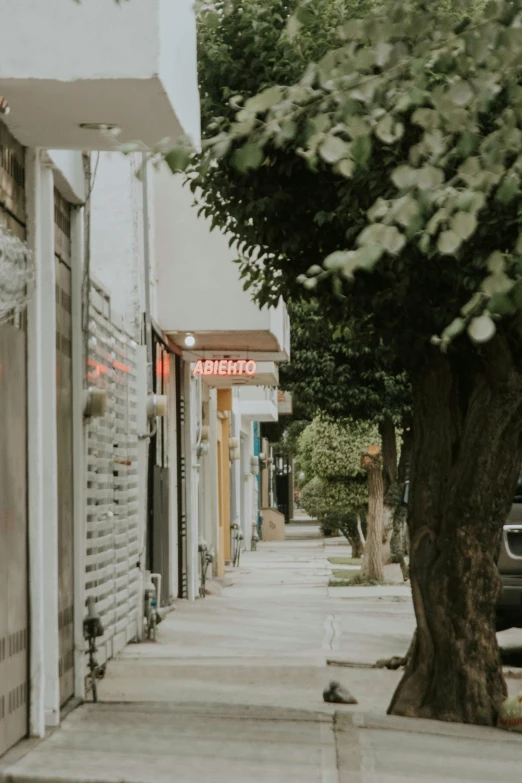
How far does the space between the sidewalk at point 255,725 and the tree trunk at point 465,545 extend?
0.29m

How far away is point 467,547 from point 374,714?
51.3 inches

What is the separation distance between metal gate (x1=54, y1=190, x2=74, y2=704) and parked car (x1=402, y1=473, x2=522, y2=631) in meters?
3.90

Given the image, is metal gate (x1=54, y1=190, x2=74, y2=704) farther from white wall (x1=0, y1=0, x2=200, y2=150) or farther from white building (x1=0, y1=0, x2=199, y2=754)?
white wall (x1=0, y1=0, x2=200, y2=150)

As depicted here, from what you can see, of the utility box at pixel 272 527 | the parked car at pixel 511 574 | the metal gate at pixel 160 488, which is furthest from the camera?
the utility box at pixel 272 527

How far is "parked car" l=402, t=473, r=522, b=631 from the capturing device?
12234mm

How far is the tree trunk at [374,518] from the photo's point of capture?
79.9 ft

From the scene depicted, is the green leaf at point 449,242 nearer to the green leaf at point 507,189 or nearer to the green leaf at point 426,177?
the green leaf at point 426,177

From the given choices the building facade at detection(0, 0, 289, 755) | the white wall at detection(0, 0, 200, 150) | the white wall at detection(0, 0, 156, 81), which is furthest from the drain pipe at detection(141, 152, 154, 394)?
the white wall at detection(0, 0, 156, 81)

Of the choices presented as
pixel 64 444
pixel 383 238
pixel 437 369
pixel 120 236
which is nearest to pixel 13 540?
pixel 64 444

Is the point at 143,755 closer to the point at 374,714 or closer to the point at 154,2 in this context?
the point at 374,714

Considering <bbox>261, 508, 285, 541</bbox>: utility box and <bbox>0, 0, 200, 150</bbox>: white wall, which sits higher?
<bbox>0, 0, 200, 150</bbox>: white wall

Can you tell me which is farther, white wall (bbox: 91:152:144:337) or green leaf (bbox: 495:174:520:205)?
white wall (bbox: 91:152:144:337)

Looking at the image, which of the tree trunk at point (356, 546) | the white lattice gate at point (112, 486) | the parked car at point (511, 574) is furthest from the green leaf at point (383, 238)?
the tree trunk at point (356, 546)

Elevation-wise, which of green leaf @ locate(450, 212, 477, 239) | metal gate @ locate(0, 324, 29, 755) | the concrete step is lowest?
the concrete step
